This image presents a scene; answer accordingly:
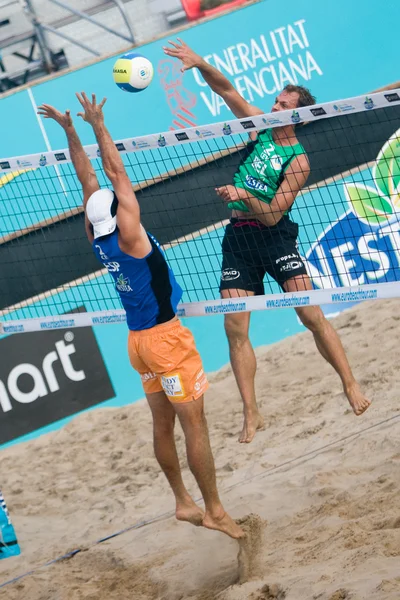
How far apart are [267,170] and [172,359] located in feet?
4.64

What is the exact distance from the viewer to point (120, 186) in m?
4.49

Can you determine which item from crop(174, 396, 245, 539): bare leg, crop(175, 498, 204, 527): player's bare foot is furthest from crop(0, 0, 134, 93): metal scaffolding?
crop(175, 498, 204, 527): player's bare foot

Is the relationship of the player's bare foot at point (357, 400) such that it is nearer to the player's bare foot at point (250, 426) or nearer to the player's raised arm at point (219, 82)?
the player's bare foot at point (250, 426)

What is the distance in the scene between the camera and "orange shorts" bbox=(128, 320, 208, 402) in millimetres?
4684

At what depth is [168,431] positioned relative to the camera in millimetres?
4969

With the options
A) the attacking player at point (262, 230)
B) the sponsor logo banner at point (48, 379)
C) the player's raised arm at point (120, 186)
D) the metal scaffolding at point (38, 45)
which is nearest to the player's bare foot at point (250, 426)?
the attacking player at point (262, 230)

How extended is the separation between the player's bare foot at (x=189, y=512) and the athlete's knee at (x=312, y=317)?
1362 millimetres

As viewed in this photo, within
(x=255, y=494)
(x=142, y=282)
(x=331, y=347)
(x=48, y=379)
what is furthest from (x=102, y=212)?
(x=48, y=379)

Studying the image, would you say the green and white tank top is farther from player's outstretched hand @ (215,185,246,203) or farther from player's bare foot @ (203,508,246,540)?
player's bare foot @ (203,508,246,540)

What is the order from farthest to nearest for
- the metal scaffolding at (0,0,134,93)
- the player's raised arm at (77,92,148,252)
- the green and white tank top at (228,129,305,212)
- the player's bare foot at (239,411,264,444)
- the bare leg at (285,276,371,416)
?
the metal scaffolding at (0,0,134,93)
the player's bare foot at (239,411,264,444)
the bare leg at (285,276,371,416)
the green and white tank top at (228,129,305,212)
the player's raised arm at (77,92,148,252)

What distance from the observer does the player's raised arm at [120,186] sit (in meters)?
4.46

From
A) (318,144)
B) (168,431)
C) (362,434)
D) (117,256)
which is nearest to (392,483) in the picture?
(362,434)

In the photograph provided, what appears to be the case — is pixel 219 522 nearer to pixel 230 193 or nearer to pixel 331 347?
pixel 331 347

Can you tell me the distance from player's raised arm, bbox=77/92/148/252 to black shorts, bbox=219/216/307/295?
107 cm
